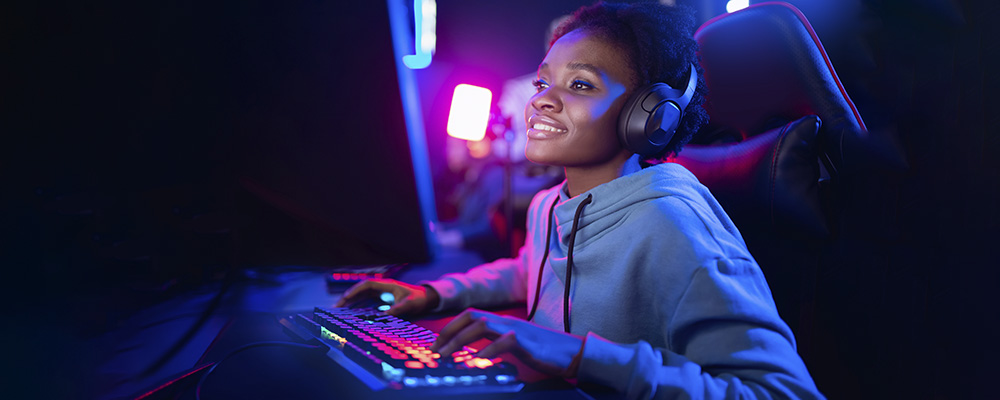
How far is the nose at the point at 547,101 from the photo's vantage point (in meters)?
0.71

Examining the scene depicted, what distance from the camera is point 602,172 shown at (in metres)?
0.74

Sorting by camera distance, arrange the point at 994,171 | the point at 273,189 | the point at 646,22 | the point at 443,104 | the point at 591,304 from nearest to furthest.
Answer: the point at 994,171 < the point at 591,304 < the point at 646,22 < the point at 273,189 < the point at 443,104

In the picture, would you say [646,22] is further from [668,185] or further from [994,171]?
[994,171]

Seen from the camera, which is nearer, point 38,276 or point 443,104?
point 38,276

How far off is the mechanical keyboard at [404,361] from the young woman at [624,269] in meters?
0.02

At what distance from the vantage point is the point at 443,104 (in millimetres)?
6602

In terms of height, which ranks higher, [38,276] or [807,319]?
[38,276]

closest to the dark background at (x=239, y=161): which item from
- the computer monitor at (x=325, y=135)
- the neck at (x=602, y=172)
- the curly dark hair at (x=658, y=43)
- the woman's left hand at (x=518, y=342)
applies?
the computer monitor at (x=325, y=135)

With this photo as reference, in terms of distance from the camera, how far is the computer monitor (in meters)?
0.73

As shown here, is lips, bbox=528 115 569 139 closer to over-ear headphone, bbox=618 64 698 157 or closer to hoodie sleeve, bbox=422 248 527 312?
over-ear headphone, bbox=618 64 698 157

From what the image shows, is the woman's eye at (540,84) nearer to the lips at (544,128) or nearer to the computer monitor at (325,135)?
the lips at (544,128)

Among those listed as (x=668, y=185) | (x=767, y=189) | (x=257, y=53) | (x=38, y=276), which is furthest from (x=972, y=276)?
(x=38, y=276)

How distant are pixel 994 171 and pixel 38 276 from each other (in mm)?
1204

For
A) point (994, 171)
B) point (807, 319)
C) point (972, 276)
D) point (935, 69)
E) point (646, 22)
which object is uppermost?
point (646, 22)
